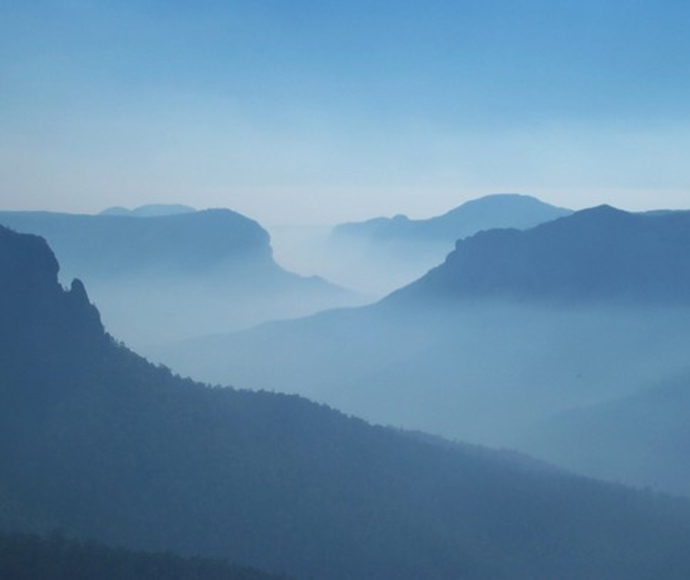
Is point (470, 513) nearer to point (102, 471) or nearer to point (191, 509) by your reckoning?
point (191, 509)

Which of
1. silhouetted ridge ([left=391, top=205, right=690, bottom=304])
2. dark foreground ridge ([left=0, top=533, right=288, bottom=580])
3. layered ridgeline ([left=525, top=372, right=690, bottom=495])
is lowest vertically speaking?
dark foreground ridge ([left=0, top=533, right=288, bottom=580])

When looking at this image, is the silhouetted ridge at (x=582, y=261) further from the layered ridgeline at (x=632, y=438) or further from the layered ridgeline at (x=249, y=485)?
the layered ridgeline at (x=249, y=485)

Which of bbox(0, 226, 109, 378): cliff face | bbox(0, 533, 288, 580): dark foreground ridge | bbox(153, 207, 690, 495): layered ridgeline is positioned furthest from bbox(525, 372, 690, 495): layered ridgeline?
bbox(0, 533, 288, 580): dark foreground ridge

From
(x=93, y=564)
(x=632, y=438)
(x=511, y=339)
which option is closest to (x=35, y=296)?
(x=93, y=564)

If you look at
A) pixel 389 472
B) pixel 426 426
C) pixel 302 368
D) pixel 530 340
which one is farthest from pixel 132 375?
pixel 530 340

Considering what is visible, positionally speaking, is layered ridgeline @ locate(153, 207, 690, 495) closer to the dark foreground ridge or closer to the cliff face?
the cliff face

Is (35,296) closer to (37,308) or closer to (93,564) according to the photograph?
(37,308)

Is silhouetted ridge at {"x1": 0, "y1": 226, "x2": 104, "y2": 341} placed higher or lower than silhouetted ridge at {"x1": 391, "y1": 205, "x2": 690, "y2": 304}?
lower
